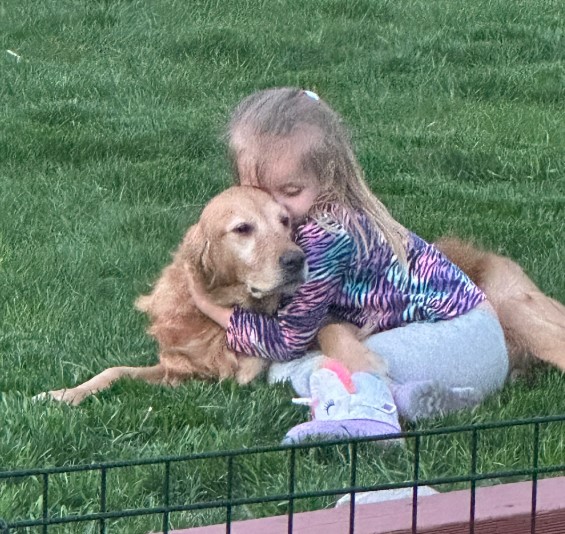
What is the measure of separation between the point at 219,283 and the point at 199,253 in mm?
124

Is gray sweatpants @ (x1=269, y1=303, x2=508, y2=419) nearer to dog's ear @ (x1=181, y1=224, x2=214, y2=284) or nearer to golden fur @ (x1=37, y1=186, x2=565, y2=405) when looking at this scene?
golden fur @ (x1=37, y1=186, x2=565, y2=405)

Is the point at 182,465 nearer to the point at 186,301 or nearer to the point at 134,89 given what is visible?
the point at 186,301

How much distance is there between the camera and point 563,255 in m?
5.62

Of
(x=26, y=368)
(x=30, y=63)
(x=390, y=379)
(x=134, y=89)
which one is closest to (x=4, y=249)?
(x=26, y=368)

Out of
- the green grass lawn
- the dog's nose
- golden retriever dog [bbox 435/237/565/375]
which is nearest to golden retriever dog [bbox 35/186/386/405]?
the dog's nose

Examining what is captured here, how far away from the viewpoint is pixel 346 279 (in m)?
4.11

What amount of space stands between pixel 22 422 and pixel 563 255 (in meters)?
2.98

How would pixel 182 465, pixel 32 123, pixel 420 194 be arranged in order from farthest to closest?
pixel 32 123 → pixel 420 194 → pixel 182 465

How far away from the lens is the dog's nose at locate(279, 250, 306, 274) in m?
3.85

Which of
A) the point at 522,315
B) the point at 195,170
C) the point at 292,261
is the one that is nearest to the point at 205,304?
the point at 292,261

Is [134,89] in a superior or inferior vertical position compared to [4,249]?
superior

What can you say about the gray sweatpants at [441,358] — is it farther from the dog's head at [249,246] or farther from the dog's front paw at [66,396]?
the dog's front paw at [66,396]

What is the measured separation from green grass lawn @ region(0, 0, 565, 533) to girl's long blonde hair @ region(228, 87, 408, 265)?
2.17 feet

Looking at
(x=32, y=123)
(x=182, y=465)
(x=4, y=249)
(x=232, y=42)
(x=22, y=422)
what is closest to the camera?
(x=182, y=465)
